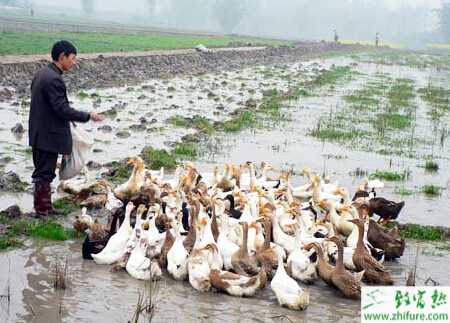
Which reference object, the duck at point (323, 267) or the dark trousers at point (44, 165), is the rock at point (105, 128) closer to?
the dark trousers at point (44, 165)

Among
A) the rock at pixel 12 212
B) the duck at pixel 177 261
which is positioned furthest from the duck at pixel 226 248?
the rock at pixel 12 212

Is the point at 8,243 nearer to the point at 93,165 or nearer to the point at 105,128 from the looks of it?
the point at 93,165

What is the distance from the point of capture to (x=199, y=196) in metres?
10.3

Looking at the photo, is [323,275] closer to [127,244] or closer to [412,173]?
[127,244]

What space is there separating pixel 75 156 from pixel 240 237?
9.27 ft

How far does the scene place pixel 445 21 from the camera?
142 meters

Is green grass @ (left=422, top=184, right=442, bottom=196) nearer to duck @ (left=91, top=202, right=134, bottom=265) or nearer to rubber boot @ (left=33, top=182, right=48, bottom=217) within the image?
duck @ (left=91, top=202, right=134, bottom=265)

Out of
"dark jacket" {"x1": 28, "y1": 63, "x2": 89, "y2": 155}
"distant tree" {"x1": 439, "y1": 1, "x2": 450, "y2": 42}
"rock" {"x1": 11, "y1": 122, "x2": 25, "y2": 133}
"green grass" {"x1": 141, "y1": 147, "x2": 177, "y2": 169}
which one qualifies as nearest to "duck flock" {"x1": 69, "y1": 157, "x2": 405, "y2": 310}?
"dark jacket" {"x1": 28, "y1": 63, "x2": 89, "y2": 155}

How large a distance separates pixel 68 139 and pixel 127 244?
211 cm

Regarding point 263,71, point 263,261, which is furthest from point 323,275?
point 263,71

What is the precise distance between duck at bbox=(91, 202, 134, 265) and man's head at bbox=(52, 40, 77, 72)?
2.53 metres

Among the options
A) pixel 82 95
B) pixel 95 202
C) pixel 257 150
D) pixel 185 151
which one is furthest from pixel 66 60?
pixel 82 95

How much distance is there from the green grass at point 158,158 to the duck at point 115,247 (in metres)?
5.19

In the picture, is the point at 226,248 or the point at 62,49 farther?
the point at 62,49
